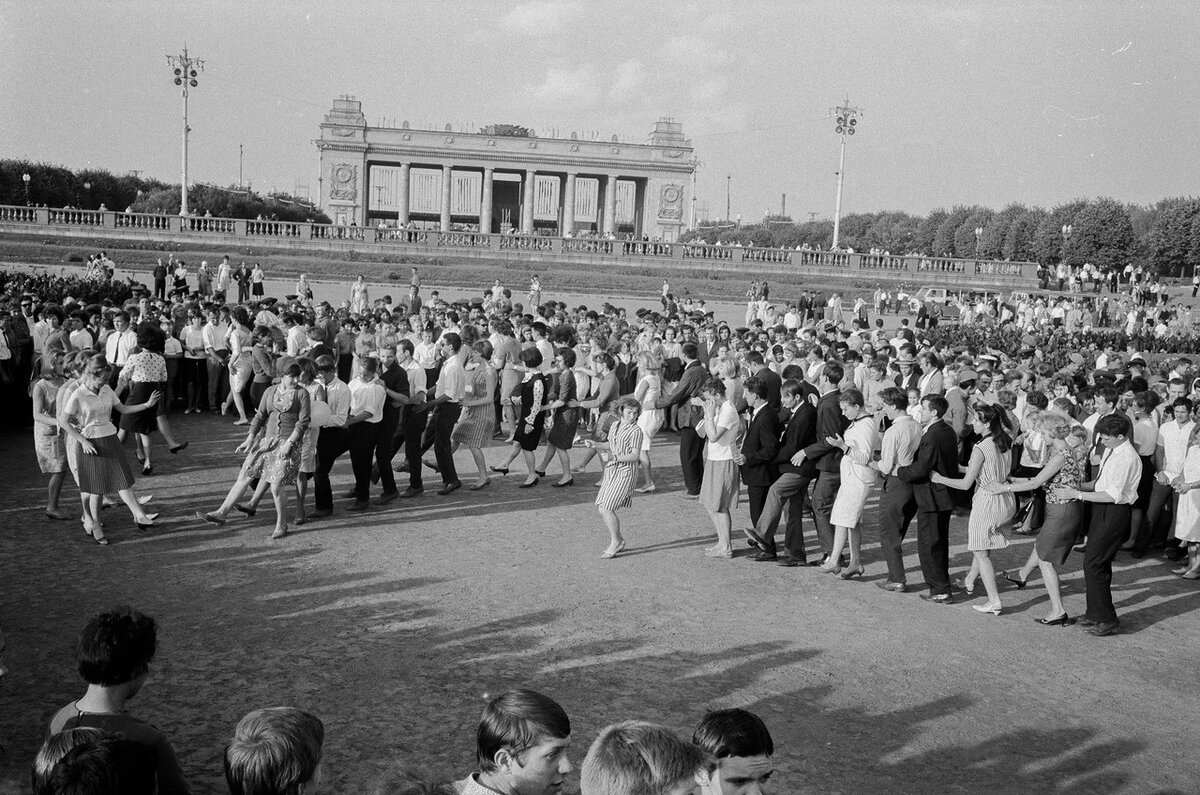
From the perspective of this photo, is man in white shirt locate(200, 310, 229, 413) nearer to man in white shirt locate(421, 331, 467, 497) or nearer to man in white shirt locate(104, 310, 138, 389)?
man in white shirt locate(104, 310, 138, 389)

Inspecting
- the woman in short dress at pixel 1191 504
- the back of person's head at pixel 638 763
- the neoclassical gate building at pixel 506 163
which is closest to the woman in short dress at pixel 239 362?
the woman in short dress at pixel 1191 504

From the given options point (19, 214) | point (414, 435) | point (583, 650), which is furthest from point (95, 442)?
point (19, 214)

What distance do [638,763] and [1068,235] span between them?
68.6 metres

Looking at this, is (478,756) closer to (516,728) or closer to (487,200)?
(516,728)

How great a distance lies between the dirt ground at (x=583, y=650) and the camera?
5828 millimetres

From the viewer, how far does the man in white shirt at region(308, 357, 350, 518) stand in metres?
10.3

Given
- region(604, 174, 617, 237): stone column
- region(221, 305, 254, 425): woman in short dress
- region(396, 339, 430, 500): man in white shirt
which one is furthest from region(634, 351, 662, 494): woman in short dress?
region(604, 174, 617, 237): stone column

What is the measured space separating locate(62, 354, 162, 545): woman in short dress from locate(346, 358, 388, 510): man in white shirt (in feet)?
7.06

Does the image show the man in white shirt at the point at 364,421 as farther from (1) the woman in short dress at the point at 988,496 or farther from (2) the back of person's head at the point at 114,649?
(2) the back of person's head at the point at 114,649

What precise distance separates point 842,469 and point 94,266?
29.0 metres

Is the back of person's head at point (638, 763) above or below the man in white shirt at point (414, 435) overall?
above

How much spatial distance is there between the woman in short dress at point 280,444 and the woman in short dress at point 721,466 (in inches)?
148

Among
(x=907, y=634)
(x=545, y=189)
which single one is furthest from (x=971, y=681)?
(x=545, y=189)

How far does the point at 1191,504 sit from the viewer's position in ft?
31.4
